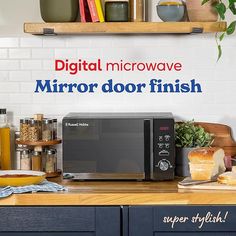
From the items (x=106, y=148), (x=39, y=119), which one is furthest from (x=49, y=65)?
(x=106, y=148)

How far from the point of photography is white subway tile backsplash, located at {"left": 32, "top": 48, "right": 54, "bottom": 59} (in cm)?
393

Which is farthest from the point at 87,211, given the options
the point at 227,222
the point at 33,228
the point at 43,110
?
the point at 43,110

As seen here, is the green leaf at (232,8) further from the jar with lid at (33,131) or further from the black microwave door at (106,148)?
the jar with lid at (33,131)

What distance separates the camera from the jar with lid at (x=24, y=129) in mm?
3727

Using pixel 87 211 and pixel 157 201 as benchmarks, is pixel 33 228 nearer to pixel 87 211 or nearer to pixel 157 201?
pixel 87 211

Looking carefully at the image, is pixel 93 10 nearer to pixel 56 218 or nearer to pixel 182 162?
pixel 182 162

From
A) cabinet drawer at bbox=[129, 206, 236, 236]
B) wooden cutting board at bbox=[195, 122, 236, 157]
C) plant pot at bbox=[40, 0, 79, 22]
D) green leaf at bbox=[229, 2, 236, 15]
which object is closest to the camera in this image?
cabinet drawer at bbox=[129, 206, 236, 236]

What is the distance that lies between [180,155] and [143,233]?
56 cm

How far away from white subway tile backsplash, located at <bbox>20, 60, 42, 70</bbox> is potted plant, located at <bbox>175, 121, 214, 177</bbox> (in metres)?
0.85

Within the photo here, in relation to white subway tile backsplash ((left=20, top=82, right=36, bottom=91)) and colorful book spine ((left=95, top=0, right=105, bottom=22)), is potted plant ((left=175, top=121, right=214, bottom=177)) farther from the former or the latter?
white subway tile backsplash ((left=20, top=82, right=36, bottom=91))

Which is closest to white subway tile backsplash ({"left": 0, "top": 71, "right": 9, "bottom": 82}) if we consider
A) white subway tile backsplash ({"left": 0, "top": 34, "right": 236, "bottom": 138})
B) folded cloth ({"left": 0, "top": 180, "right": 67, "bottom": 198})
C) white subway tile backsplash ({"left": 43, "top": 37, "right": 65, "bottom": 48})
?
white subway tile backsplash ({"left": 0, "top": 34, "right": 236, "bottom": 138})

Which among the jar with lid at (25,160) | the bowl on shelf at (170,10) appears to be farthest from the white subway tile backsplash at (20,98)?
the bowl on shelf at (170,10)

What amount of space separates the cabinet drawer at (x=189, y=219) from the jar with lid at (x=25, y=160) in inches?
29.5

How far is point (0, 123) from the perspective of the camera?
149 inches
